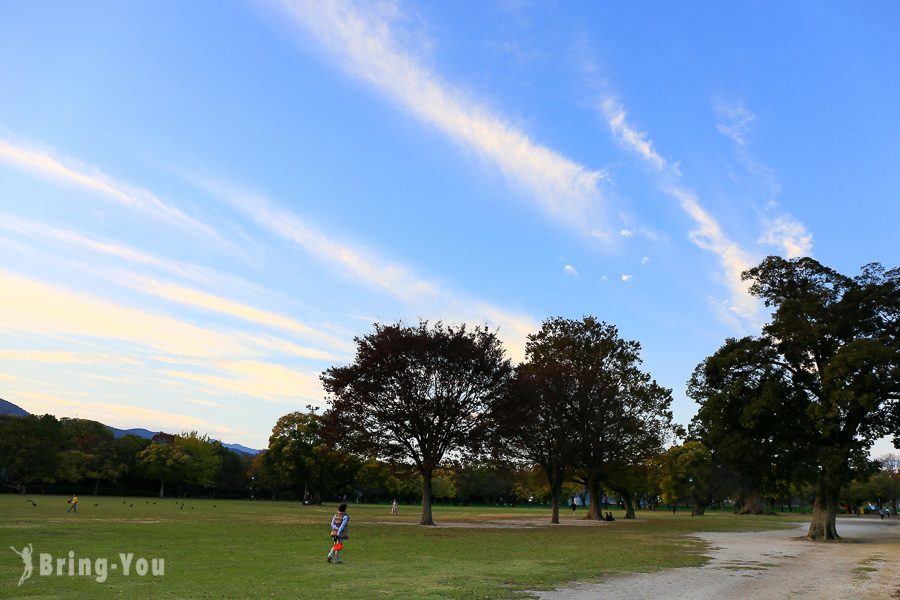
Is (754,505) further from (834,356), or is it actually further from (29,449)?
(29,449)

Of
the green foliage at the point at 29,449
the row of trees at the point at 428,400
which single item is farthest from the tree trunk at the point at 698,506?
the green foliage at the point at 29,449

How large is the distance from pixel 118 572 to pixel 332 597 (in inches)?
262

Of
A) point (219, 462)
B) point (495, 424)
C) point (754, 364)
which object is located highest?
point (754, 364)

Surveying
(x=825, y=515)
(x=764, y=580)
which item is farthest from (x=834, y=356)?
(x=764, y=580)

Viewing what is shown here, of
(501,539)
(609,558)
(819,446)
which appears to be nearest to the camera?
(609,558)

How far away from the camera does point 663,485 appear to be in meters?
88.1

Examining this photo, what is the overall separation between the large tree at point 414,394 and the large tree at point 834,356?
18.1 meters

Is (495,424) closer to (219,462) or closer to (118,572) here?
(118,572)

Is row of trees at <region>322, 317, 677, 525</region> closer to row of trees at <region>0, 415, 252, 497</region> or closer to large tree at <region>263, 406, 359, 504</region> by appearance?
large tree at <region>263, 406, 359, 504</region>

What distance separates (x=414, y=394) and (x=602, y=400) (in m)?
20.9

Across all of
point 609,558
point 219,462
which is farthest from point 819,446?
point 219,462

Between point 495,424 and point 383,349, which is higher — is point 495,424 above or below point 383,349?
below

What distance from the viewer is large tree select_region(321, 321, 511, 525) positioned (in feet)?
134

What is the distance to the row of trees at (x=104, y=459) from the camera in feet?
287
